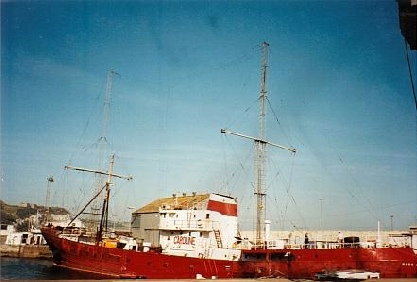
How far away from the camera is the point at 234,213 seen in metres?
38.6

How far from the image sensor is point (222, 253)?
33.6 meters

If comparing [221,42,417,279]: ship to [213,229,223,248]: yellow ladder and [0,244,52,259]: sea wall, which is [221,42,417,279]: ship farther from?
[0,244,52,259]: sea wall

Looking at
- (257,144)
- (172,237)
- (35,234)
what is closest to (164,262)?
(172,237)

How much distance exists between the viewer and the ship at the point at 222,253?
28.2 meters

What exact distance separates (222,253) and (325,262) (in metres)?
9.50

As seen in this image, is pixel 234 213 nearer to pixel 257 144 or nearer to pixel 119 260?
pixel 257 144

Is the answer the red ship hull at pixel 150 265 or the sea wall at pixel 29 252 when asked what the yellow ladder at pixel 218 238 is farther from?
the sea wall at pixel 29 252

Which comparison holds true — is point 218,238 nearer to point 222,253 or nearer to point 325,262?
point 222,253

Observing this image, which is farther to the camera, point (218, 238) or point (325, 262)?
point (218, 238)

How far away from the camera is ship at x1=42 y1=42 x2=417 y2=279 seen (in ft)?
92.5

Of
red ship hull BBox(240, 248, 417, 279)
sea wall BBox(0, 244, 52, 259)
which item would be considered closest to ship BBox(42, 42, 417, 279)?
red ship hull BBox(240, 248, 417, 279)

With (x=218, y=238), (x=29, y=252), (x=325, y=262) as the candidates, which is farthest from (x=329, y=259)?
(x=29, y=252)

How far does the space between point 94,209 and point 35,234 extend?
91.1 feet

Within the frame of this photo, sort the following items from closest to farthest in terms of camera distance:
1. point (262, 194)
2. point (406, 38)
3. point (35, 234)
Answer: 1. point (406, 38)
2. point (262, 194)
3. point (35, 234)
